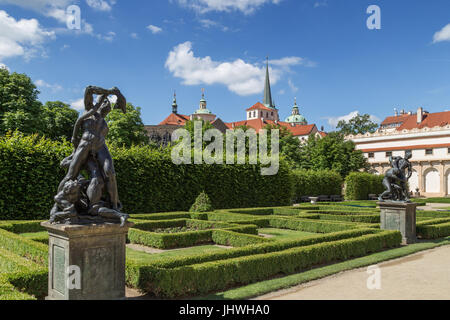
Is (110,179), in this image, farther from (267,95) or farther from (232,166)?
(267,95)

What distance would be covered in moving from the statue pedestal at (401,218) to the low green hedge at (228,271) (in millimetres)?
3401

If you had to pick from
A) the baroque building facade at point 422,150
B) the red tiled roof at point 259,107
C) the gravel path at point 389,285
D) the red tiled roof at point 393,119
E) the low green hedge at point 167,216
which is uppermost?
the red tiled roof at point 259,107

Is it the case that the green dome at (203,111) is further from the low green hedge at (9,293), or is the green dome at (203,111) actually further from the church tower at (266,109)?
the low green hedge at (9,293)

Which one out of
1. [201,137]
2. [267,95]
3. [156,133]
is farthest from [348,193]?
[267,95]

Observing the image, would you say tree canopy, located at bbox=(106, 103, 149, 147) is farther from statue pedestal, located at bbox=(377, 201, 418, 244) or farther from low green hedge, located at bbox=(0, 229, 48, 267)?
statue pedestal, located at bbox=(377, 201, 418, 244)

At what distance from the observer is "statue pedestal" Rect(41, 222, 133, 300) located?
16.6 feet

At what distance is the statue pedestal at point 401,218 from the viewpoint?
12109 millimetres

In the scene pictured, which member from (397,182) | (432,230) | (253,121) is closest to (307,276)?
(397,182)

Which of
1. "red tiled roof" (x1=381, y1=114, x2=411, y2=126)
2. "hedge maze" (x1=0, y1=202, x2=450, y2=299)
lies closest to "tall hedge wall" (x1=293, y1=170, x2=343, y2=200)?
"hedge maze" (x1=0, y1=202, x2=450, y2=299)

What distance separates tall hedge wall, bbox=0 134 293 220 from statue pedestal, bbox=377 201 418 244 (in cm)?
1092

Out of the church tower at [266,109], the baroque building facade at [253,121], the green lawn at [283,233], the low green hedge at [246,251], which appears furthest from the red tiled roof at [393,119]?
the low green hedge at [246,251]

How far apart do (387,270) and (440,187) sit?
47718 mm

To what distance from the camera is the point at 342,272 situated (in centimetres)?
831

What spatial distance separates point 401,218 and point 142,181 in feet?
39.6
